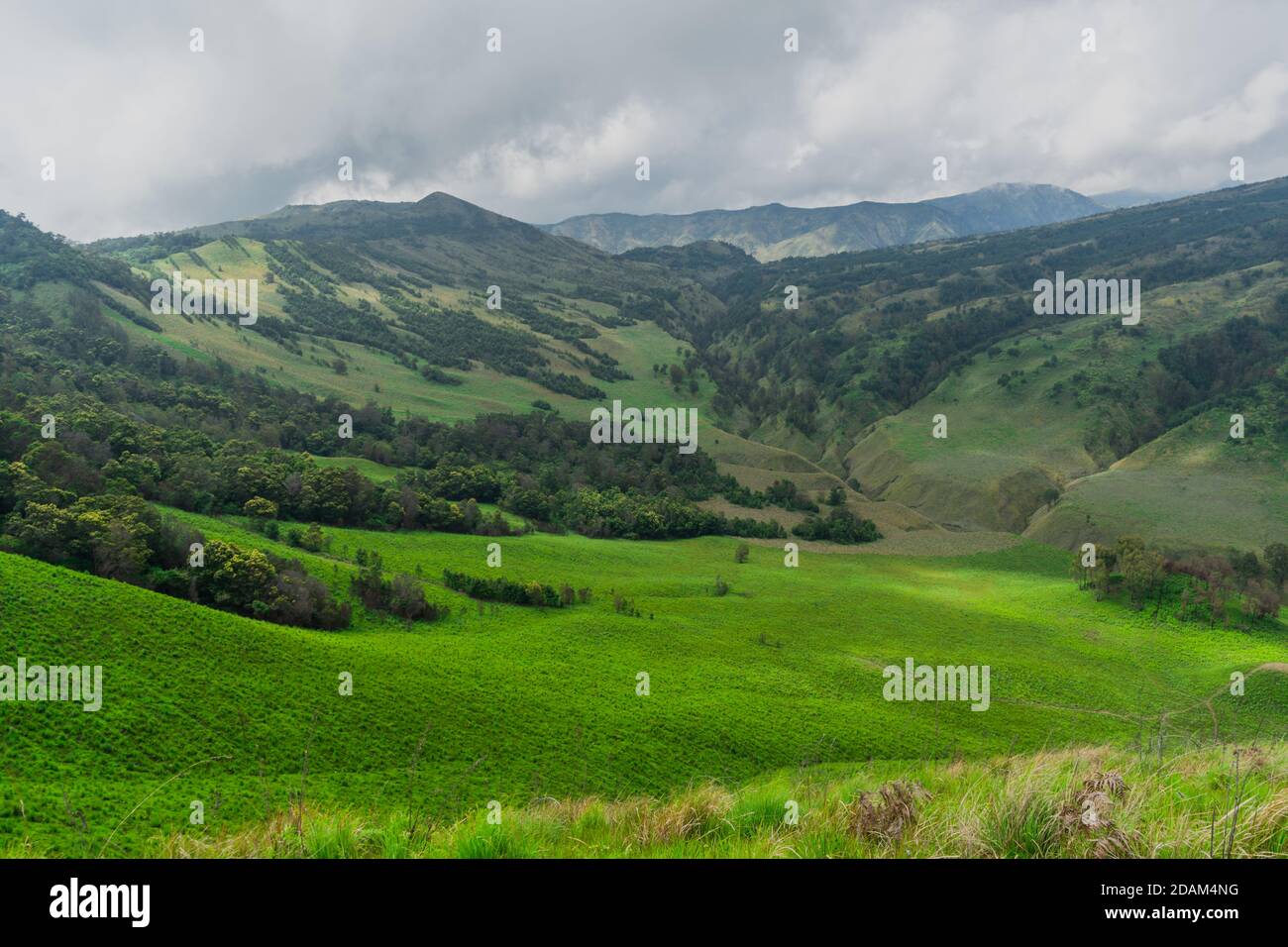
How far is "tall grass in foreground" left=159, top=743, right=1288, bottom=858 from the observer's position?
550 cm

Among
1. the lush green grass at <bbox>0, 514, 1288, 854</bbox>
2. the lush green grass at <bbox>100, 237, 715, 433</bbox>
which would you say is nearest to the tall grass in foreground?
the lush green grass at <bbox>0, 514, 1288, 854</bbox>

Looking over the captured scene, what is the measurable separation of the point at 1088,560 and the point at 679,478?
51.1m

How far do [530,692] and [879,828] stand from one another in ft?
87.1

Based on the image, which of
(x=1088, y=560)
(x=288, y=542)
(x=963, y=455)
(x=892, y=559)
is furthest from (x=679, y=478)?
(x=288, y=542)

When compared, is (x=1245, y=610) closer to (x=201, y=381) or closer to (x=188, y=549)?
(x=188, y=549)

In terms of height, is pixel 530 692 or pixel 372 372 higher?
pixel 372 372

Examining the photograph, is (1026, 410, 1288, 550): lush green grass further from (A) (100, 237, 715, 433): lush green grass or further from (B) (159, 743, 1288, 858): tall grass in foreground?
(B) (159, 743, 1288, 858): tall grass in foreground

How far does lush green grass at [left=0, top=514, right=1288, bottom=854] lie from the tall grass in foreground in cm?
201

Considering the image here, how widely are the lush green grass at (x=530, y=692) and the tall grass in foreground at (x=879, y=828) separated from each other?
2.01 metres

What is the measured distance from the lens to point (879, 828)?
21.7ft

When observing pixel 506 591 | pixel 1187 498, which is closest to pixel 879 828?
pixel 506 591

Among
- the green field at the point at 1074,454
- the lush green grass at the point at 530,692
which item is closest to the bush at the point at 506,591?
the lush green grass at the point at 530,692

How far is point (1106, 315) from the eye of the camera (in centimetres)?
14388

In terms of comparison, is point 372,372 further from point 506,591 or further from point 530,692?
point 530,692
